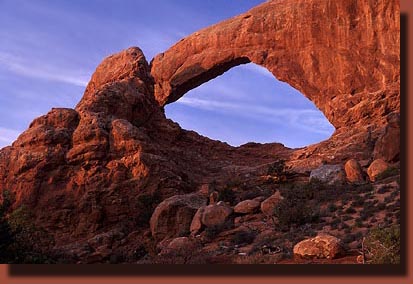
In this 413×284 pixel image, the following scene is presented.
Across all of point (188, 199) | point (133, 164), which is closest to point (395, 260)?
point (188, 199)

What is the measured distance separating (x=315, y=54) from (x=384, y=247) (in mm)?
26888

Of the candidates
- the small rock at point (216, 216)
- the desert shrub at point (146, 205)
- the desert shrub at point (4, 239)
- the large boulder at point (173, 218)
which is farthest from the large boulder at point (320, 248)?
the desert shrub at point (146, 205)

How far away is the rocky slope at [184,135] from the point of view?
2361 cm

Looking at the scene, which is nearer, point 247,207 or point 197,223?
point 197,223

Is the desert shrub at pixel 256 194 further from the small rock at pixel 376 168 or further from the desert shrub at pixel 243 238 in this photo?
the desert shrub at pixel 243 238

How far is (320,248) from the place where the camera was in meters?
11.5

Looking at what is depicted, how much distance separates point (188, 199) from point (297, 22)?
18.5 meters

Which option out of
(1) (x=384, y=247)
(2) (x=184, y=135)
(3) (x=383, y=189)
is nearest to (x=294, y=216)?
(3) (x=383, y=189)

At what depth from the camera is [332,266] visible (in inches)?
200

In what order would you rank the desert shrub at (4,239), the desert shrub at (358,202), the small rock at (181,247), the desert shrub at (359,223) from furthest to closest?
the desert shrub at (358,202), the small rock at (181,247), the desert shrub at (359,223), the desert shrub at (4,239)

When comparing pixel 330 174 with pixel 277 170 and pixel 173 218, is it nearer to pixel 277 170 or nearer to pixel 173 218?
pixel 277 170

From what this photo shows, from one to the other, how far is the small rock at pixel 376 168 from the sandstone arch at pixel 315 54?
8.56m

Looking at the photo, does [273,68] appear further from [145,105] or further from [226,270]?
[226,270]

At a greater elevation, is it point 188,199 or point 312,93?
point 312,93
